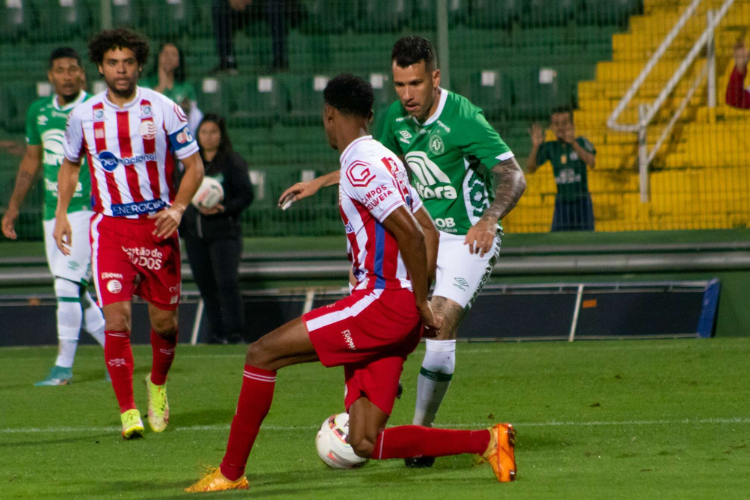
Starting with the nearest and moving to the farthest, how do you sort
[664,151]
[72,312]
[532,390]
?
[532,390], [72,312], [664,151]

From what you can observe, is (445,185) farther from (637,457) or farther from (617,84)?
(617,84)

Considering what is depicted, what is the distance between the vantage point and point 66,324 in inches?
322

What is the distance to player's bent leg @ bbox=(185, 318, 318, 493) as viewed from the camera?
14.0 ft

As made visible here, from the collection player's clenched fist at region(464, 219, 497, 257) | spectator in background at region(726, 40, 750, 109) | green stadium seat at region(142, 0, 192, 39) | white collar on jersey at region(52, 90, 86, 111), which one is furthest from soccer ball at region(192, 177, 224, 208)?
player's clenched fist at region(464, 219, 497, 257)

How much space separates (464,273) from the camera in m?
5.29

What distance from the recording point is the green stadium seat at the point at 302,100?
12.0 metres

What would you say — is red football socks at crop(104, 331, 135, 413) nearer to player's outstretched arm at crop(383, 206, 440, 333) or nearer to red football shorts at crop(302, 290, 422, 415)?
red football shorts at crop(302, 290, 422, 415)

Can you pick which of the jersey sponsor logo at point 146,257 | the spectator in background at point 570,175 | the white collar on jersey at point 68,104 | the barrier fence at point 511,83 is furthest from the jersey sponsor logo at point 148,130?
the spectator in background at point 570,175

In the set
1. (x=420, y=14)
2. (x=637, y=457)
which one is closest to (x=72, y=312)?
(x=637, y=457)

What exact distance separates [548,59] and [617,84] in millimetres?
827

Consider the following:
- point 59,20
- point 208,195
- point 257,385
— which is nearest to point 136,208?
point 257,385

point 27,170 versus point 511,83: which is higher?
point 511,83

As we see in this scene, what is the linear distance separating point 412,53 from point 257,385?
1.75m

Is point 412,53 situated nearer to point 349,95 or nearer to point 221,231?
point 349,95
